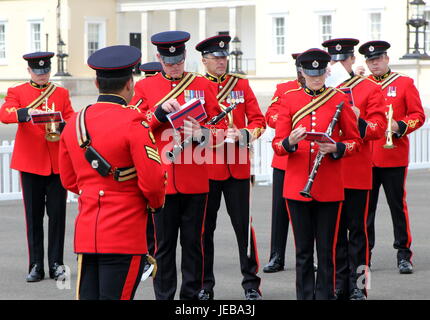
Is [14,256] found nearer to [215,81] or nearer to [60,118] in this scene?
[60,118]

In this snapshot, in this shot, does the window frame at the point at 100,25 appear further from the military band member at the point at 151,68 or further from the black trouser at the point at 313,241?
the black trouser at the point at 313,241

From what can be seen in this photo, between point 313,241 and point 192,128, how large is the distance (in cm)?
123

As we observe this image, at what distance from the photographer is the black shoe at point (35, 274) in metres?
9.41

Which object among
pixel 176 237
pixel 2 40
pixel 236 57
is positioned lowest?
pixel 176 237

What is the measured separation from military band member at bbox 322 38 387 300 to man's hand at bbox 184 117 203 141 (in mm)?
1510

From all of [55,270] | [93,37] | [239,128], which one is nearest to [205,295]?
[239,128]

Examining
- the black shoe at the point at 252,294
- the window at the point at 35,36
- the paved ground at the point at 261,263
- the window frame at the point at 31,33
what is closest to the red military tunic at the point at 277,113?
the paved ground at the point at 261,263

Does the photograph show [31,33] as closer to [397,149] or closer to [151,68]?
[151,68]

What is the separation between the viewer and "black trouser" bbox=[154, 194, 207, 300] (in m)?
7.75

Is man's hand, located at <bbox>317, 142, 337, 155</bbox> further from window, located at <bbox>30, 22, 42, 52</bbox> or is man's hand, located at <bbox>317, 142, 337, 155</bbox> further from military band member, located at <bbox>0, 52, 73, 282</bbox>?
window, located at <bbox>30, 22, 42, 52</bbox>

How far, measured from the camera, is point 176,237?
25.6ft

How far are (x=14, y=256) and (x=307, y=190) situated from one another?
4595 mm

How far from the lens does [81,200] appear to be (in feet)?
19.6

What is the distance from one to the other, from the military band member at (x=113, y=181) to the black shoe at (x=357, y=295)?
2.86m
